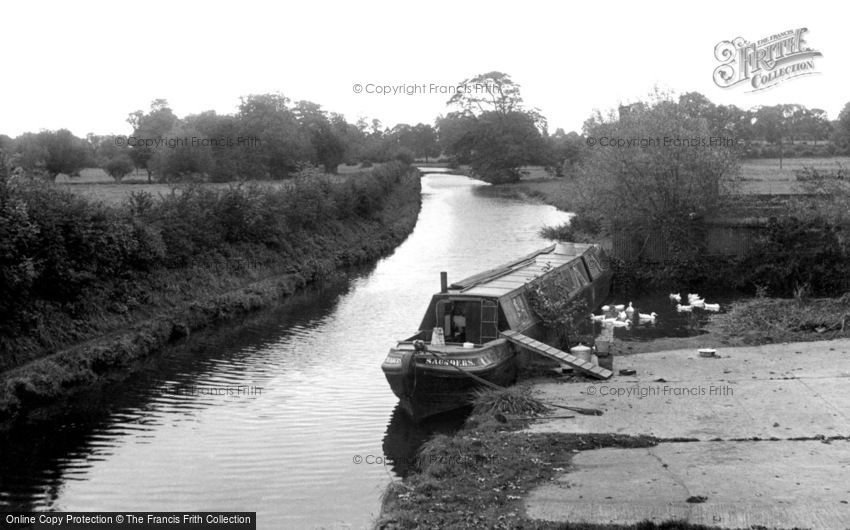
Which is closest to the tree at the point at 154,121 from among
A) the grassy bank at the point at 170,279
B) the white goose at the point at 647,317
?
the grassy bank at the point at 170,279

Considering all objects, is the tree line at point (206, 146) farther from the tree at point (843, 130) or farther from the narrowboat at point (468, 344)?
the tree at point (843, 130)

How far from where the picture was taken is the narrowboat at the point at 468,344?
1506cm

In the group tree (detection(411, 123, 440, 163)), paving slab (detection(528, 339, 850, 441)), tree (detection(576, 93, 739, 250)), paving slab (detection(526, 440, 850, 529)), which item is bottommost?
paving slab (detection(528, 339, 850, 441))

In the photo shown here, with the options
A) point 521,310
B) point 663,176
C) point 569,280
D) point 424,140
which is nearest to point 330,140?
point 663,176

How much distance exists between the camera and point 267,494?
1191 cm

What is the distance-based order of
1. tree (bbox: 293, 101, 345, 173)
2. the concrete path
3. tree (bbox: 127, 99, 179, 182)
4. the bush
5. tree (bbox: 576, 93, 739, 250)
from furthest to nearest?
tree (bbox: 293, 101, 345, 173)
tree (bbox: 127, 99, 179, 182)
tree (bbox: 576, 93, 739, 250)
the bush
the concrete path

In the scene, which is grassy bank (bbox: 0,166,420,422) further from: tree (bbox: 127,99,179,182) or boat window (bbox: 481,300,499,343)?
tree (bbox: 127,99,179,182)

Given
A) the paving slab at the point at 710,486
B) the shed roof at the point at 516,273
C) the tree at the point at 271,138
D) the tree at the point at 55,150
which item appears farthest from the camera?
the tree at the point at 271,138

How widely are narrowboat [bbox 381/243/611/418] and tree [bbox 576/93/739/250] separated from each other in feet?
32.8

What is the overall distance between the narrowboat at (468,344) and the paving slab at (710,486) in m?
4.02

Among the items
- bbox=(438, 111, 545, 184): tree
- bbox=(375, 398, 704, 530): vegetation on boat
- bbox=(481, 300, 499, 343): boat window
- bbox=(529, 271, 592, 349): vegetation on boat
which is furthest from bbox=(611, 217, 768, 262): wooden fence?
bbox=(438, 111, 545, 184): tree

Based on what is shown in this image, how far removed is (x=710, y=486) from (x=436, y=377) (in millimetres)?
6034

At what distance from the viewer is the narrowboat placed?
15.1m

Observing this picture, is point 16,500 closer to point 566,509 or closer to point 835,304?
point 566,509
